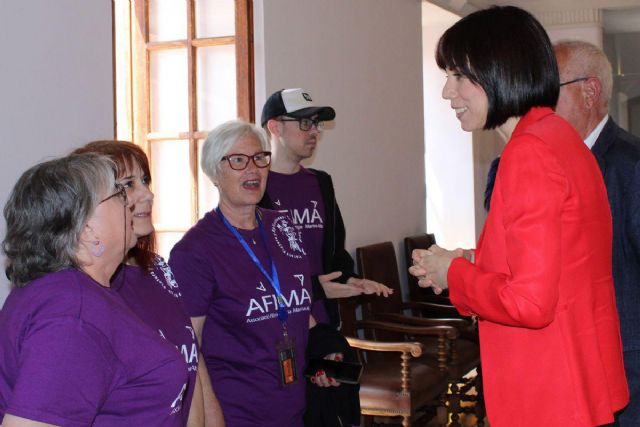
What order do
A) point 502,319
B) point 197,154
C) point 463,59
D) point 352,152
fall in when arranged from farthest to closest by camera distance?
point 352,152, point 197,154, point 463,59, point 502,319

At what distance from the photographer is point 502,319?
1578 mm

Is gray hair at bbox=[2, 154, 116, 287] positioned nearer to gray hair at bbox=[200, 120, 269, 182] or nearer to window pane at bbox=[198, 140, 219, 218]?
gray hair at bbox=[200, 120, 269, 182]

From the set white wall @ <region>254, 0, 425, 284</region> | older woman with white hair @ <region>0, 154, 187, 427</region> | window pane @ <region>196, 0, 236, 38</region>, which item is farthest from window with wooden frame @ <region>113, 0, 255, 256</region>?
older woman with white hair @ <region>0, 154, 187, 427</region>

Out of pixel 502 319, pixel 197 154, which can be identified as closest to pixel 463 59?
pixel 502 319

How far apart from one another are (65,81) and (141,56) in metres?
1.56

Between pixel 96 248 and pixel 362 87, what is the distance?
12.8 ft

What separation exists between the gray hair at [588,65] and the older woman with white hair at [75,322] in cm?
159

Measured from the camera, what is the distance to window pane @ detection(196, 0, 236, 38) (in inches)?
160

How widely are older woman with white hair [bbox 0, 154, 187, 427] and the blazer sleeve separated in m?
0.65

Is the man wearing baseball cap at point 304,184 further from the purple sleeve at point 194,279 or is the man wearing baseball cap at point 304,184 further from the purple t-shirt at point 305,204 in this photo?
the purple sleeve at point 194,279

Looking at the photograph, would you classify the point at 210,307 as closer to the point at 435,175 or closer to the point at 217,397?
the point at 217,397

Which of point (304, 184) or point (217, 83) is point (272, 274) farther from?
point (217, 83)

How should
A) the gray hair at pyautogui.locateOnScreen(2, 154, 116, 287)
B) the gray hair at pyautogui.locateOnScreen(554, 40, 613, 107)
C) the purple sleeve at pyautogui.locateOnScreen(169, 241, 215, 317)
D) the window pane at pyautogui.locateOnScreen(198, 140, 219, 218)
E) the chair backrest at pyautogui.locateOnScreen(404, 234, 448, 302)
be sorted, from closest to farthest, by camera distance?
the gray hair at pyautogui.locateOnScreen(2, 154, 116, 287)
the purple sleeve at pyautogui.locateOnScreen(169, 241, 215, 317)
the gray hair at pyautogui.locateOnScreen(554, 40, 613, 107)
the window pane at pyautogui.locateOnScreen(198, 140, 219, 218)
the chair backrest at pyautogui.locateOnScreen(404, 234, 448, 302)

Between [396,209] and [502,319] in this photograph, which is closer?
[502,319]
